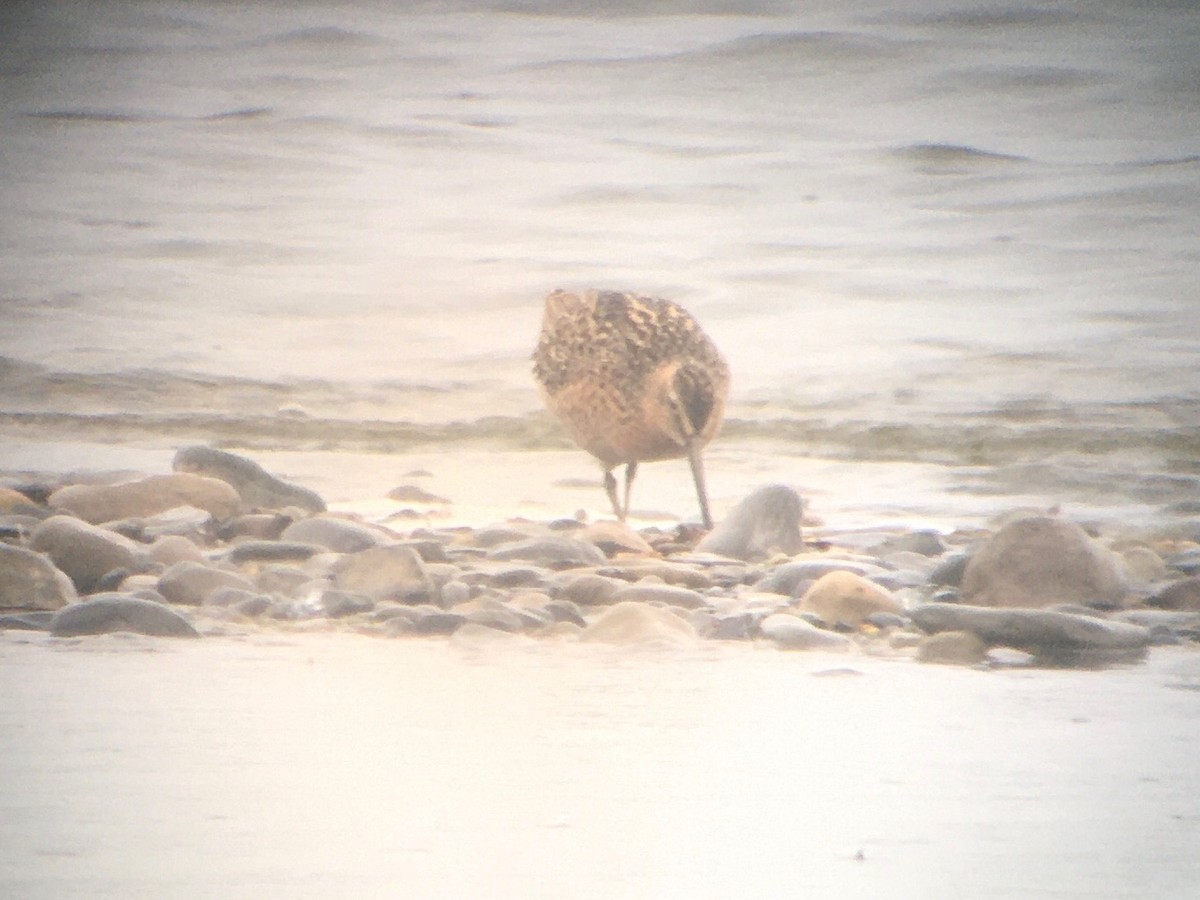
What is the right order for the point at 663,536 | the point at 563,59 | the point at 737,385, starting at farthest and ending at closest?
1. the point at 563,59
2. the point at 737,385
3. the point at 663,536

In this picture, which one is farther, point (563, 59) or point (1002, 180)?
point (563, 59)

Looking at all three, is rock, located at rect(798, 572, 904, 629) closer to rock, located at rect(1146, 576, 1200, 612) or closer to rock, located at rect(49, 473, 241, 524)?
rock, located at rect(1146, 576, 1200, 612)

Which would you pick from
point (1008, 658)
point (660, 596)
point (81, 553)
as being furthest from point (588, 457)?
point (1008, 658)

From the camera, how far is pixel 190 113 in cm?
1232

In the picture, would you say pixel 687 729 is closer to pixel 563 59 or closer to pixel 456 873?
pixel 456 873

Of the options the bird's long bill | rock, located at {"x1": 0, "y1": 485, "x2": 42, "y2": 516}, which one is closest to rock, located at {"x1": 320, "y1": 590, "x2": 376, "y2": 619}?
rock, located at {"x1": 0, "y1": 485, "x2": 42, "y2": 516}

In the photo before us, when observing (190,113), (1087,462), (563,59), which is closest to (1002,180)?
(563,59)

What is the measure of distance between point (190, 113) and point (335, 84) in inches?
45.1

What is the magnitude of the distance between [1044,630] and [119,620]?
1.90 meters

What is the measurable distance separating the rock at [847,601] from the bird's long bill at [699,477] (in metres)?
1.52

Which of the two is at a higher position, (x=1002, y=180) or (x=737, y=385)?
(x=1002, y=180)

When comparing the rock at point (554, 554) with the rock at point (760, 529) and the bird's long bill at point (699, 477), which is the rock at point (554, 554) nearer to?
the rock at point (760, 529)

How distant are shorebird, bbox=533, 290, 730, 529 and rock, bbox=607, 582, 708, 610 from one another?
1.69m

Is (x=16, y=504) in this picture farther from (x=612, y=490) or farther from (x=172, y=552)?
(x=612, y=490)
